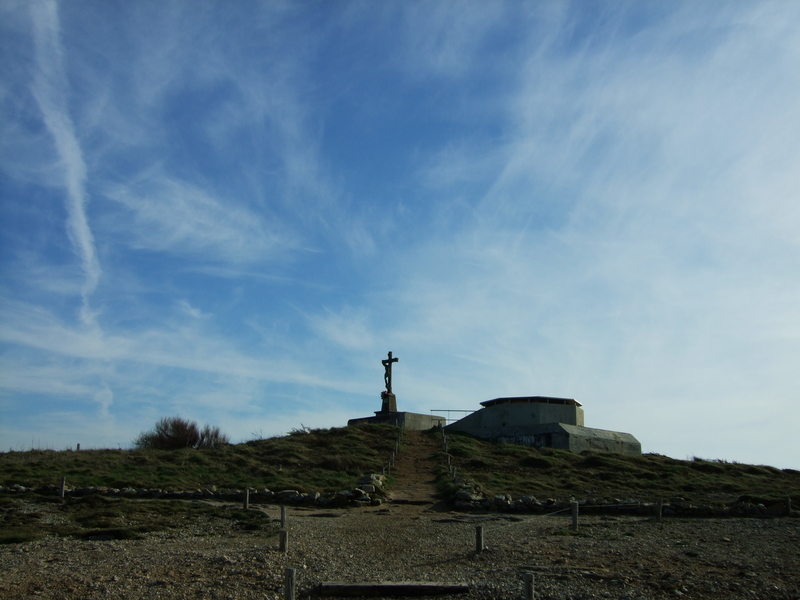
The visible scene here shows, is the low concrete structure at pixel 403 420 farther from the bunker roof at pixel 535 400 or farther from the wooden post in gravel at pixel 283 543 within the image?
the wooden post in gravel at pixel 283 543

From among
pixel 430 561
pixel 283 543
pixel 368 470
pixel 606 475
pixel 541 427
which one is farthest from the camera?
pixel 541 427

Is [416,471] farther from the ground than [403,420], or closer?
closer

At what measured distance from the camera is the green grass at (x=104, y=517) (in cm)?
1306

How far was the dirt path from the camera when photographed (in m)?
19.4

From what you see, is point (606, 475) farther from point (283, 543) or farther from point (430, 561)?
point (283, 543)

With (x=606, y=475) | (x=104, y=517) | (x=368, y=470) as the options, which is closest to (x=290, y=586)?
(x=104, y=517)

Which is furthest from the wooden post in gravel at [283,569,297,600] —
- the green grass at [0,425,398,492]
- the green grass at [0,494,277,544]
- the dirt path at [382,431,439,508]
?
the green grass at [0,425,398,492]

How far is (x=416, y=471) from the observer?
24766mm

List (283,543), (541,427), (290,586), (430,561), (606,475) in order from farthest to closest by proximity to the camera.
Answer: (541,427)
(606,475)
(283,543)
(430,561)
(290,586)

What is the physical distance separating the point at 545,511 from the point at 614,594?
28.4 feet

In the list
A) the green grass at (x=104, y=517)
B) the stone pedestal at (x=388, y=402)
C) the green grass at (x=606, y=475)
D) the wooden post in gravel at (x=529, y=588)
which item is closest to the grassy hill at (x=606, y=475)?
the green grass at (x=606, y=475)

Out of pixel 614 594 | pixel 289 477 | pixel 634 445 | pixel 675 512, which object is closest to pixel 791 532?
pixel 675 512

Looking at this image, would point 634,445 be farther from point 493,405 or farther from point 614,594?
point 614,594

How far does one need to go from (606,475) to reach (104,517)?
56.7 ft
